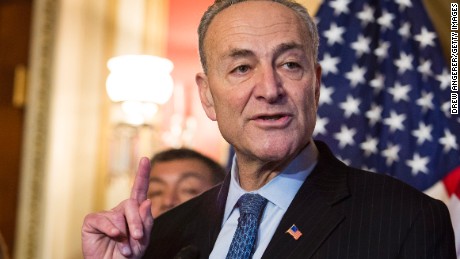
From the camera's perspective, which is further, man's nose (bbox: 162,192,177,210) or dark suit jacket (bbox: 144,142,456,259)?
man's nose (bbox: 162,192,177,210)

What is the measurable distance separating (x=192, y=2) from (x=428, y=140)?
8.76 ft

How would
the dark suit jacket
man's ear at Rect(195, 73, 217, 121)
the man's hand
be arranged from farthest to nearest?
man's ear at Rect(195, 73, 217, 121)
the man's hand
the dark suit jacket

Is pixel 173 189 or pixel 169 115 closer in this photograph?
pixel 173 189

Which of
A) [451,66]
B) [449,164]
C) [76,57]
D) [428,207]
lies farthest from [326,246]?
[76,57]

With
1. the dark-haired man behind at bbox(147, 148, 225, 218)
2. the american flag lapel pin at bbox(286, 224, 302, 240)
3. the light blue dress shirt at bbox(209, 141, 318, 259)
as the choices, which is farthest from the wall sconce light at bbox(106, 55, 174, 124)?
the american flag lapel pin at bbox(286, 224, 302, 240)

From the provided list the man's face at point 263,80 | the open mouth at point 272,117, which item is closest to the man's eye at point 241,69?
the man's face at point 263,80

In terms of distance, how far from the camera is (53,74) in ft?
17.1

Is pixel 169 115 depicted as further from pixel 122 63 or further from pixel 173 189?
pixel 173 189

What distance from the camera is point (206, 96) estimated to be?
1.80m

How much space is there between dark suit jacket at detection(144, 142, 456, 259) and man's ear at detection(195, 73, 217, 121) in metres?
0.26

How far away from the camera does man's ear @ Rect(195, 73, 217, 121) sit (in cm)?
177

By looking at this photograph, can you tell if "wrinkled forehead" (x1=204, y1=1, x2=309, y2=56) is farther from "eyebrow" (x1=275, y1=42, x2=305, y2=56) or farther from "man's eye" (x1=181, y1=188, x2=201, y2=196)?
"man's eye" (x1=181, y1=188, x2=201, y2=196)

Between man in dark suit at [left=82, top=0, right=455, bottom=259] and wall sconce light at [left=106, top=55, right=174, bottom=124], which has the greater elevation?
man in dark suit at [left=82, top=0, right=455, bottom=259]

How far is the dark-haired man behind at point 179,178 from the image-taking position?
107 inches
